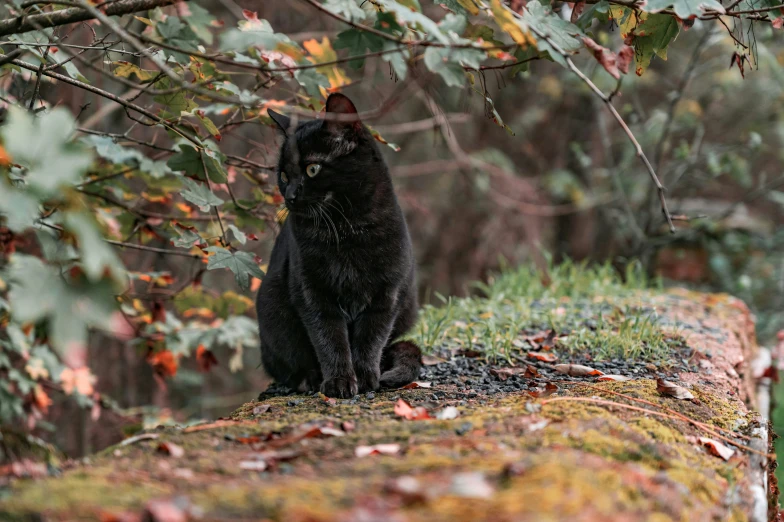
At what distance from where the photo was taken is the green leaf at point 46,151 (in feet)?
4.35

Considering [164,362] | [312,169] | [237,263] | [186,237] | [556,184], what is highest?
[556,184]

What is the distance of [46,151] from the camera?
1360 millimetres

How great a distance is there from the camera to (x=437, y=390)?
278 centimetres

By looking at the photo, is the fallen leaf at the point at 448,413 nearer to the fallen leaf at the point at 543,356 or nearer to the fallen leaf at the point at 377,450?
the fallen leaf at the point at 377,450

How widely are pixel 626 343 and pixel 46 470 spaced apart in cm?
250

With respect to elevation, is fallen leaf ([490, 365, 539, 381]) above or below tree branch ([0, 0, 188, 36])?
below

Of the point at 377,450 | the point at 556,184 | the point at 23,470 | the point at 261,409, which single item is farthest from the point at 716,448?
the point at 556,184

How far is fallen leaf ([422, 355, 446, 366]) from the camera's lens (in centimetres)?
333

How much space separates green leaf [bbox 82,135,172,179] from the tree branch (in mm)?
593

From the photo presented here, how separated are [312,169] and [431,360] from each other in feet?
3.53

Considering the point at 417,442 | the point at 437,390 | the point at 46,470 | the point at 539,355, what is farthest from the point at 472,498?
the point at 539,355

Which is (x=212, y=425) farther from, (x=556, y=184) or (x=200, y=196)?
(x=556, y=184)

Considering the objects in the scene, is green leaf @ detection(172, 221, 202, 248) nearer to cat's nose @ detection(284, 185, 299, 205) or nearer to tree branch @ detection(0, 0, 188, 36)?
cat's nose @ detection(284, 185, 299, 205)

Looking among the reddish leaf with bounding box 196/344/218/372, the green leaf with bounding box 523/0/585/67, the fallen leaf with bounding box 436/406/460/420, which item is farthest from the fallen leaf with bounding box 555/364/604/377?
the reddish leaf with bounding box 196/344/218/372
